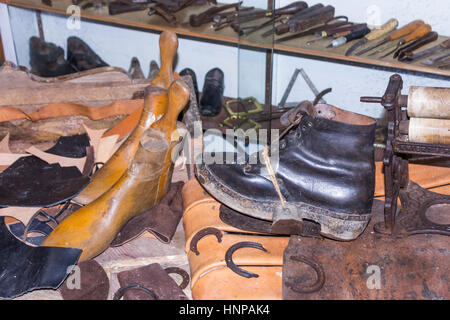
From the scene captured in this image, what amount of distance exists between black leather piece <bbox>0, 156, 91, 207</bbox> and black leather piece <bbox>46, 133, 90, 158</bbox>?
8 cm

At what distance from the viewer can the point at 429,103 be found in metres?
1.09

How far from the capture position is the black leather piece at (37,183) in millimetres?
1313

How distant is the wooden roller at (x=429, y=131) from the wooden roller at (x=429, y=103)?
0.01m

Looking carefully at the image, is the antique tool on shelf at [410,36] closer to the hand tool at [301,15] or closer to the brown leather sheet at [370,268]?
the hand tool at [301,15]

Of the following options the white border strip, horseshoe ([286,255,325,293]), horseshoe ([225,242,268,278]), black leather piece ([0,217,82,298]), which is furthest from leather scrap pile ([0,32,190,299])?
the white border strip

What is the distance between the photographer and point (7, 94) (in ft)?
5.29

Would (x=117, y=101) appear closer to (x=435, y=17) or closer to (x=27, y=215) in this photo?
(x=27, y=215)

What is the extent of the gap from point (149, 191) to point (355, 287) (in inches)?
21.6

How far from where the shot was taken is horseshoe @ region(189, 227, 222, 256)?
1206mm

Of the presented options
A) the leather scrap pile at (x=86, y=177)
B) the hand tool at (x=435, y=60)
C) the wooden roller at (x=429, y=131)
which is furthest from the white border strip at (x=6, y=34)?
the wooden roller at (x=429, y=131)

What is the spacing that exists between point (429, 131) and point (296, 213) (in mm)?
345

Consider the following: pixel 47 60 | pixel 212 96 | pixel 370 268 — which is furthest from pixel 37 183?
pixel 47 60

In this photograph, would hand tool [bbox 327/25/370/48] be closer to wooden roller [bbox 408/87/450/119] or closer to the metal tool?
the metal tool

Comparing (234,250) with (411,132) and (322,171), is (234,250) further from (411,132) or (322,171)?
(411,132)
